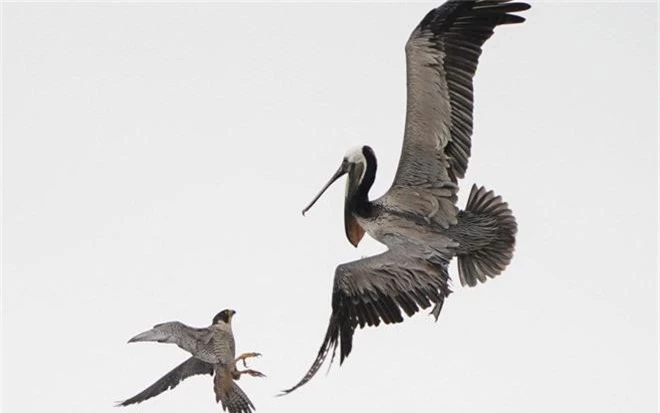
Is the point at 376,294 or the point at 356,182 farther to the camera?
the point at 356,182

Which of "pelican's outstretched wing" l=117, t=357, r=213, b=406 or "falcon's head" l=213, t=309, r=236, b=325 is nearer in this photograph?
"falcon's head" l=213, t=309, r=236, b=325

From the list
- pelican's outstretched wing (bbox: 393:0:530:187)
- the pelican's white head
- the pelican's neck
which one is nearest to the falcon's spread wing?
the pelican's white head

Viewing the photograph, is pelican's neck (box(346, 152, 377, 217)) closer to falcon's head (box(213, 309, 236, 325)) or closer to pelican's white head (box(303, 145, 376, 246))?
pelican's white head (box(303, 145, 376, 246))

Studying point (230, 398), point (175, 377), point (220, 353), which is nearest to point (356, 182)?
point (220, 353)

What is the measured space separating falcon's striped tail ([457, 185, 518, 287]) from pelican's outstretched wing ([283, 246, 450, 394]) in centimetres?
88

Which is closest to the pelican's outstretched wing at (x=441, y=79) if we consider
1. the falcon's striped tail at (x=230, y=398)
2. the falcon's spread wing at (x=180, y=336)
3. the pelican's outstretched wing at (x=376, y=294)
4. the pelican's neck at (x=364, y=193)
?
the pelican's neck at (x=364, y=193)

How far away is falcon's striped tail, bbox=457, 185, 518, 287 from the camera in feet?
28.4

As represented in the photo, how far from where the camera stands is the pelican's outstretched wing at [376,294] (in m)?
7.77

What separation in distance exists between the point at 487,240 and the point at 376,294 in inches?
47.1

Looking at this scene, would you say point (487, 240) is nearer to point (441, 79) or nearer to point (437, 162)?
point (437, 162)

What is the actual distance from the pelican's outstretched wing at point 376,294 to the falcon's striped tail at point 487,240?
0.88 meters

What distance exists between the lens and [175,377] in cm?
892

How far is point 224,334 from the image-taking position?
28.1 feet

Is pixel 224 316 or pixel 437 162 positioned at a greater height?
pixel 437 162
